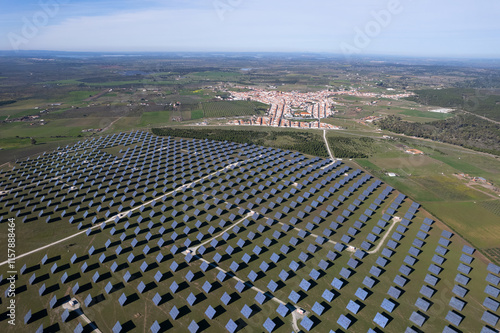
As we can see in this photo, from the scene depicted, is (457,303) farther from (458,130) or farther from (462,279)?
(458,130)

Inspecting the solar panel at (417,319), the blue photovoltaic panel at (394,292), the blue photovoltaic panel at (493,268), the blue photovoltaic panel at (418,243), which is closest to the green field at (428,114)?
the blue photovoltaic panel at (418,243)

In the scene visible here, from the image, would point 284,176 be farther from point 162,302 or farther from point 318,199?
point 162,302

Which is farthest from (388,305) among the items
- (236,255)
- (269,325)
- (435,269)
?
(236,255)

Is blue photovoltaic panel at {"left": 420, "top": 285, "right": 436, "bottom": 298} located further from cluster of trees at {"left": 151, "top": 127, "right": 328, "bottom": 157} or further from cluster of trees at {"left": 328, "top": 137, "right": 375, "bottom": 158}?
cluster of trees at {"left": 151, "top": 127, "right": 328, "bottom": 157}

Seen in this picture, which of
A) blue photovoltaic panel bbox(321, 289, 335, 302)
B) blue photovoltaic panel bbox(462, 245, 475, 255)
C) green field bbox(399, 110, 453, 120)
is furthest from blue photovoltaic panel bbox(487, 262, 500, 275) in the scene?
green field bbox(399, 110, 453, 120)

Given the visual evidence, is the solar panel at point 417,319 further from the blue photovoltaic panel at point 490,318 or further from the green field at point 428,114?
the green field at point 428,114

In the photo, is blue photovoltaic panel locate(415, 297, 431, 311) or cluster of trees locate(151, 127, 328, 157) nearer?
blue photovoltaic panel locate(415, 297, 431, 311)

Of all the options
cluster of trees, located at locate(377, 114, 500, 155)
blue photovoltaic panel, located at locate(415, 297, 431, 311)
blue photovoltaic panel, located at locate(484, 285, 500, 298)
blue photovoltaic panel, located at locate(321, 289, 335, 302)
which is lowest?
cluster of trees, located at locate(377, 114, 500, 155)
